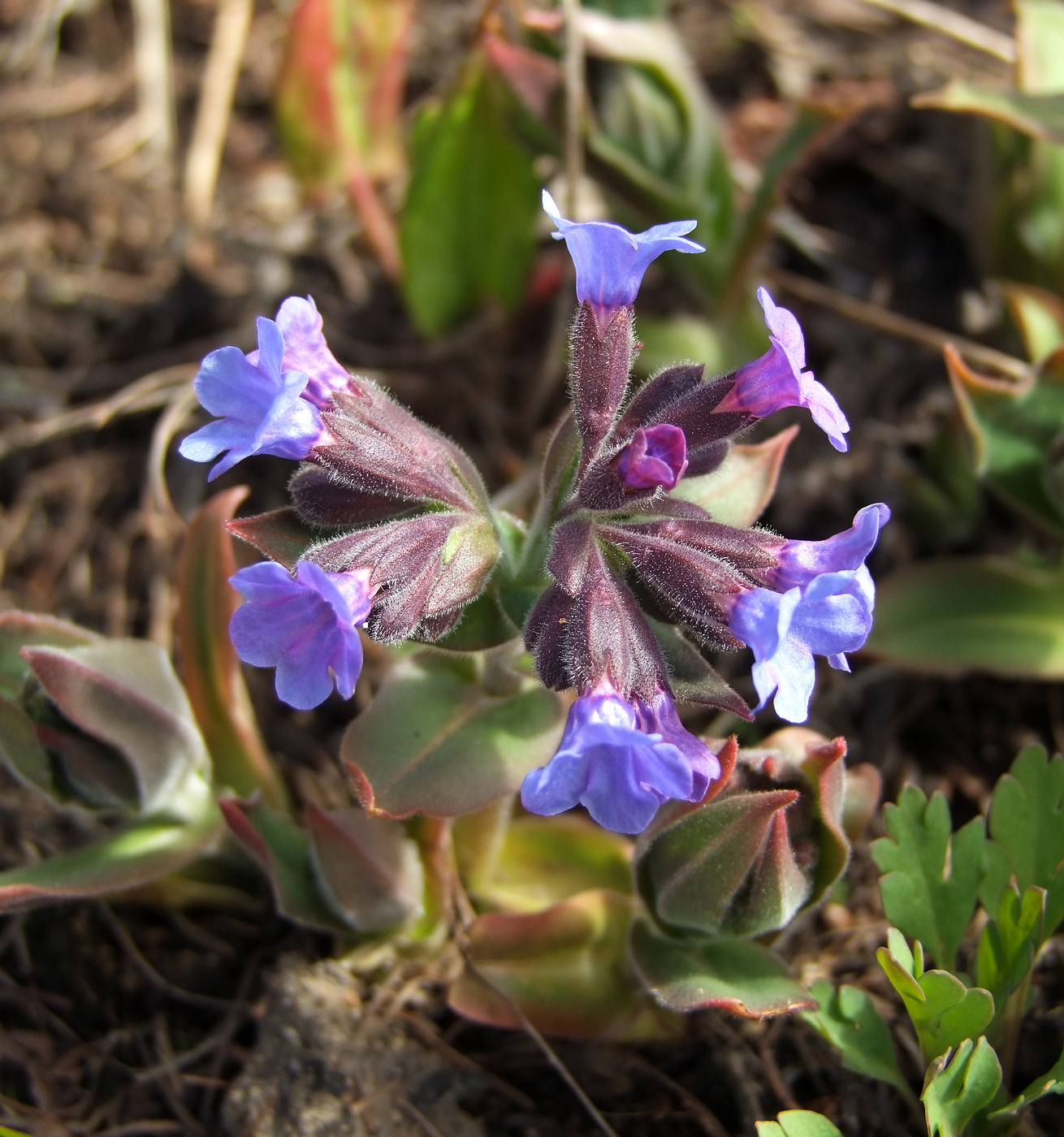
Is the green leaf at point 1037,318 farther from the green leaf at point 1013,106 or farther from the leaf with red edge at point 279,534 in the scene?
the leaf with red edge at point 279,534

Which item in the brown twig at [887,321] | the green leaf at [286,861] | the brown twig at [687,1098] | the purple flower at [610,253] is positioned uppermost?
the purple flower at [610,253]

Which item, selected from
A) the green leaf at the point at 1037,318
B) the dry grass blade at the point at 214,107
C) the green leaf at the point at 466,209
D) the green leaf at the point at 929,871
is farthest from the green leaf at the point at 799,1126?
the dry grass blade at the point at 214,107

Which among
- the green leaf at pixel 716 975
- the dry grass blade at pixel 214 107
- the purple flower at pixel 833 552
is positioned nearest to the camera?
the purple flower at pixel 833 552

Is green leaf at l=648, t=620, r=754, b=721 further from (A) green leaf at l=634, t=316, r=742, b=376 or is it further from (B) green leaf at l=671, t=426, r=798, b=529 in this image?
(A) green leaf at l=634, t=316, r=742, b=376

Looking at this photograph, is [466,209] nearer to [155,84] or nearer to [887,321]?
[887,321]

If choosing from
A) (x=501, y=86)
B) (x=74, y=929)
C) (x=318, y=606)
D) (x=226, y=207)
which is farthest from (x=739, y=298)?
(x=74, y=929)

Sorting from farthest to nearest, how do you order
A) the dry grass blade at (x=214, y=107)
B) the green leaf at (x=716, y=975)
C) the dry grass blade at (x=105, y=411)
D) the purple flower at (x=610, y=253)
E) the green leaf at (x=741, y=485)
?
the dry grass blade at (x=214, y=107)
the dry grass blade at (x=105, y=411)
the green leaf at (x=741, y=485)
the green leaf at (x=716, y=975)
the purple flower at (x=610, y=253)

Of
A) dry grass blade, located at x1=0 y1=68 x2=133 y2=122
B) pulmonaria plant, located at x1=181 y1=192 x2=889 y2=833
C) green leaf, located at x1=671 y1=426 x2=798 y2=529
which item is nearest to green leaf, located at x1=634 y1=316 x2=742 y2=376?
green leaf, located at x1=671 y1=426 x2=798 y2=529
